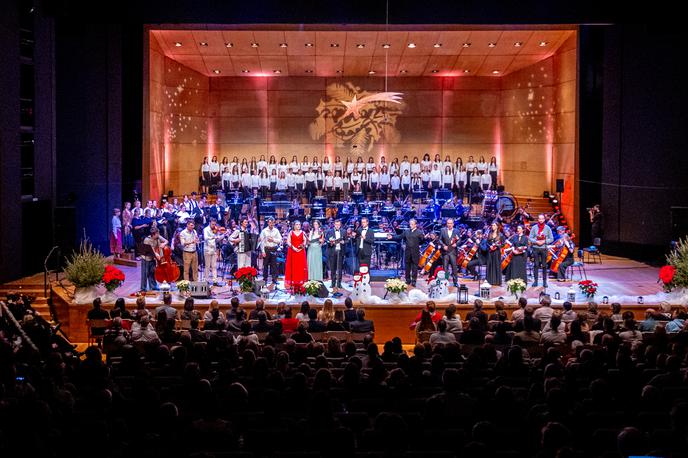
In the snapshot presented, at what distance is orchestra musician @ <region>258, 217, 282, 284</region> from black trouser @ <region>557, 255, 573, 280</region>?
6710 millimetres

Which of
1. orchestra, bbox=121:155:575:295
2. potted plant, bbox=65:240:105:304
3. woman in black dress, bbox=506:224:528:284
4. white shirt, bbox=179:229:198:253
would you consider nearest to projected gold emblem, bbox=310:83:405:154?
orchestra, bbox=121:155:575:295

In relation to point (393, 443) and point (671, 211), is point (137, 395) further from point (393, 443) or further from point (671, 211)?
point (671, 211)

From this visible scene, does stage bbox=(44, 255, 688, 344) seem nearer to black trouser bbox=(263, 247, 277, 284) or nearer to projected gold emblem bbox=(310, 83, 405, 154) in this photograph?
black trouser bbox=(263, 247, 277, 284)

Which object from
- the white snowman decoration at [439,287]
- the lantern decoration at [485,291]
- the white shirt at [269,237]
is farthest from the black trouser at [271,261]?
the lantern decoration at [485,291]

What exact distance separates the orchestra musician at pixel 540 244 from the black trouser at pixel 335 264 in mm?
4462

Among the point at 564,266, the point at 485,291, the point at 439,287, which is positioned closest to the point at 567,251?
the point at 564,266

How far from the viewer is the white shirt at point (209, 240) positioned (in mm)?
18766

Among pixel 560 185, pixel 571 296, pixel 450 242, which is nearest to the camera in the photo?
pixel 571 296

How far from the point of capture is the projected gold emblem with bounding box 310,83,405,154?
3238 centimetres

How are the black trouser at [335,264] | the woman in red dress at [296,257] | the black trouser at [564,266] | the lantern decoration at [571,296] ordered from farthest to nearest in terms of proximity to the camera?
the black trouser at [564,266] < the black trouser at [335,264] < the woman in red dress at [296,257] < the lantern decoration at [571,296]

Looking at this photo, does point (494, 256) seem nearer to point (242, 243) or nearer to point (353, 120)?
point (242, 243)

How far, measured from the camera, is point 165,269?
1809 cm

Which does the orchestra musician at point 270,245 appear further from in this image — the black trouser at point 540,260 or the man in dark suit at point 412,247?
the black trouser at point 540,260

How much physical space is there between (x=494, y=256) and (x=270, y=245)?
17.0 ft
